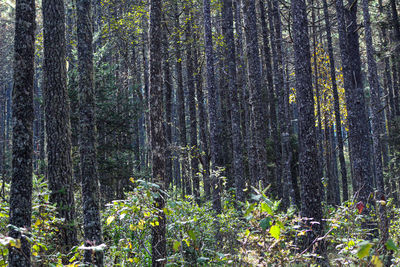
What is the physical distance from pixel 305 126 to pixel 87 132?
567 centimetres

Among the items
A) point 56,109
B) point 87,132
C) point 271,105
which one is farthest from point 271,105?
point 87,132

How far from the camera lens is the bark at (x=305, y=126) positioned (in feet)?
31.3

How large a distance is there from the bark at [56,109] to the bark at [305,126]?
19.4 feet

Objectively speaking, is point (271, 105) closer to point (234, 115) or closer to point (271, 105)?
point (271, 105)

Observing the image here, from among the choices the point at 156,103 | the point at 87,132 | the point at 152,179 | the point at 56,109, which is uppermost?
the point at 56,109

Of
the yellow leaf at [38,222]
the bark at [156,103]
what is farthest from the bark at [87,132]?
the bark at [156,103]

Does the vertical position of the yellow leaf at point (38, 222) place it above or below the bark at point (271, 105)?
below

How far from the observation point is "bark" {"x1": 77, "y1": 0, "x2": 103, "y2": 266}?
6.79 meters

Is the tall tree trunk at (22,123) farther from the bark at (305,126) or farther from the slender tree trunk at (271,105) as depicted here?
the slender tree trunk at (271,105)

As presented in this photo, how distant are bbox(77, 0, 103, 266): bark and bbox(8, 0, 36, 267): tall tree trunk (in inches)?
69.2

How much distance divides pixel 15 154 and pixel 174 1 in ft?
47.3

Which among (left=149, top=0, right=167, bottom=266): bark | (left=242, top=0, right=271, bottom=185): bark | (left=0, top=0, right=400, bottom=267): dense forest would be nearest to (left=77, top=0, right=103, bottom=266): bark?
(left=0, top=0, right=400, bottom=267): dense forest

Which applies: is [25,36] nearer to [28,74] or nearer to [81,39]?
[28,74]

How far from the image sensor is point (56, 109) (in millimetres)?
8703
